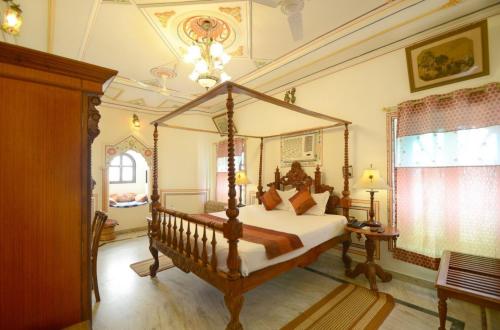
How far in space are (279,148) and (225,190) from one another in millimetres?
2120

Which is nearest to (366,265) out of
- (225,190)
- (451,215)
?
(451,215)

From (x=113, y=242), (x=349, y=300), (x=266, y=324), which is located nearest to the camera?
(x=266, y=324)

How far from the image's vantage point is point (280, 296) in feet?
9.20

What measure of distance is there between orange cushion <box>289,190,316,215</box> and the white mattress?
13cm

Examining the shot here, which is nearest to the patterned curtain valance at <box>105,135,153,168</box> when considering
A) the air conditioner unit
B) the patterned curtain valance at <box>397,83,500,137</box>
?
the air conditioner unit

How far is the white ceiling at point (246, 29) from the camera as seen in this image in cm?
263

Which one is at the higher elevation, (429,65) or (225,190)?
(429,65)

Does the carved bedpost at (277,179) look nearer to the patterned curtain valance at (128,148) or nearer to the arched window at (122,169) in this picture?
the patterned curtain valance at (128,148)

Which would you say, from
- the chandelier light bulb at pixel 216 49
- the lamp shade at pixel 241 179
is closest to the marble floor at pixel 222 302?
the lamp shade at pixel 241 179

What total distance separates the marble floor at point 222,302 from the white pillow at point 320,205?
89cm

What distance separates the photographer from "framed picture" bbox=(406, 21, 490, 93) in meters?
2.61

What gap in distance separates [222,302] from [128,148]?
4665mm

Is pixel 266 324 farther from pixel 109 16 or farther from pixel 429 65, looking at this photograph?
pixel 109 16

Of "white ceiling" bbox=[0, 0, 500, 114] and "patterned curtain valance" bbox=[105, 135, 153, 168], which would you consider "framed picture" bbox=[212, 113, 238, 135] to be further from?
"white ceiling" bbox=[0, 0, 500, 114]
